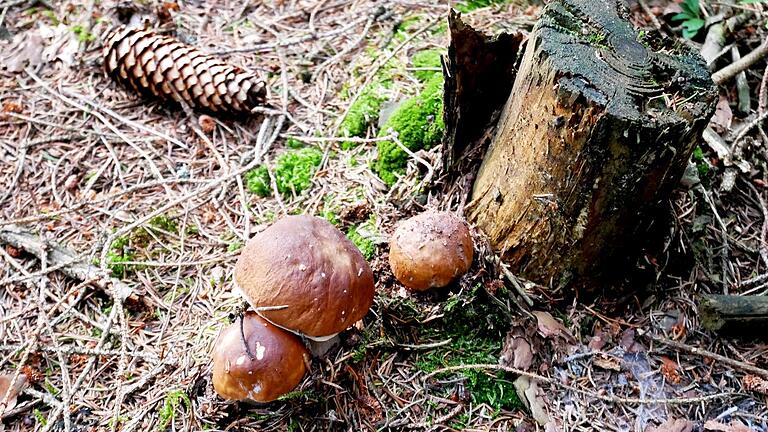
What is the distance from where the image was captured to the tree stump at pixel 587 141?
88.8 inches

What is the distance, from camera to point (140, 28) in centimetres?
414

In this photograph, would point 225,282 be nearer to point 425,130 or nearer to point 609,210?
point 425,130

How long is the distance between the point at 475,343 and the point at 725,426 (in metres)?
1.10

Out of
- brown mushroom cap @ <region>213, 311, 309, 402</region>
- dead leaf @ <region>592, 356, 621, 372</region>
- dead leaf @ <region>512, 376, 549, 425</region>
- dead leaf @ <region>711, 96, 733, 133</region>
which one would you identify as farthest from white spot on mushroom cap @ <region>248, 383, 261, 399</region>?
dead leaf @ <region>711, 96, 733, 133</region>

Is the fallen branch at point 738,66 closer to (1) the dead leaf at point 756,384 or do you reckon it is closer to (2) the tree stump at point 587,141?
(2) the tree stump at point 587,141

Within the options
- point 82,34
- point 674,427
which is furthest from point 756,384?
point 82,34

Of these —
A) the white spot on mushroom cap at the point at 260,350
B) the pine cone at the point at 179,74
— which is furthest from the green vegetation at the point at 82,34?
the white spot on mushroom cap at the point at 260,350

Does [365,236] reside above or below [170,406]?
above

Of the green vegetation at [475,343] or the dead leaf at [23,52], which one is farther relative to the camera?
the dead leaf at [23,52]

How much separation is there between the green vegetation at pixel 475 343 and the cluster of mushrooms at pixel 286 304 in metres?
0.48

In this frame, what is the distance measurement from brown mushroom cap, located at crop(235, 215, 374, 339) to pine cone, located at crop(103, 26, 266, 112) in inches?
67.4

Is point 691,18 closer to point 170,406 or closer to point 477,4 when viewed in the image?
point 477,4

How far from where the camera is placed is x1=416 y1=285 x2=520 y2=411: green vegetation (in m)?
2.61

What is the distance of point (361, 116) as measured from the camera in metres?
3.67
